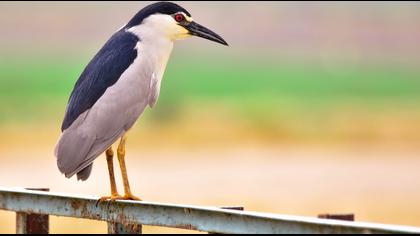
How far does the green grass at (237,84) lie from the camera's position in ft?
185

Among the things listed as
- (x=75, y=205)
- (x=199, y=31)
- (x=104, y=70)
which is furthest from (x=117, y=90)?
(x=75, y=205)

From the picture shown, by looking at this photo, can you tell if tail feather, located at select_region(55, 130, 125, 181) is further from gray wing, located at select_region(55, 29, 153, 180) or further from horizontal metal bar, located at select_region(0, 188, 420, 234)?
horizontal metal bar, located at select_region(0, 188, 420, 234)

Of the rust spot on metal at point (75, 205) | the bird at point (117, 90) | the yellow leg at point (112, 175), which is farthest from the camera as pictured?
the bird at point (117, 90)

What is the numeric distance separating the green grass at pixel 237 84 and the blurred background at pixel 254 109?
12cm

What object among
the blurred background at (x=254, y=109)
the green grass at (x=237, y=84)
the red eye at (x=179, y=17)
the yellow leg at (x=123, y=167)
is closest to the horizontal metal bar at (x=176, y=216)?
the yellow leg at (x=123, y=167)

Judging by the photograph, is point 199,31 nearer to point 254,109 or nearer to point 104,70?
point 104,70

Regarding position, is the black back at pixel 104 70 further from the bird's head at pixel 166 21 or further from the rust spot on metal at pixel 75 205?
the rust spot on metal at pixel 75 205

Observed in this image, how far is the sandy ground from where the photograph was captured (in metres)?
26.4

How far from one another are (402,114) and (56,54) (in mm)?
34795

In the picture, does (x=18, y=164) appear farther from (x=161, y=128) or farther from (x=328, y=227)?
(x=328, y=227)

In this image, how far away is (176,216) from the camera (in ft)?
22.3

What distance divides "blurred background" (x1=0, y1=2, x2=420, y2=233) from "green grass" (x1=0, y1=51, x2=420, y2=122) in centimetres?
12

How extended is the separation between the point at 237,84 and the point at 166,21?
2389 inches

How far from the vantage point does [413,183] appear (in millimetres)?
33719
